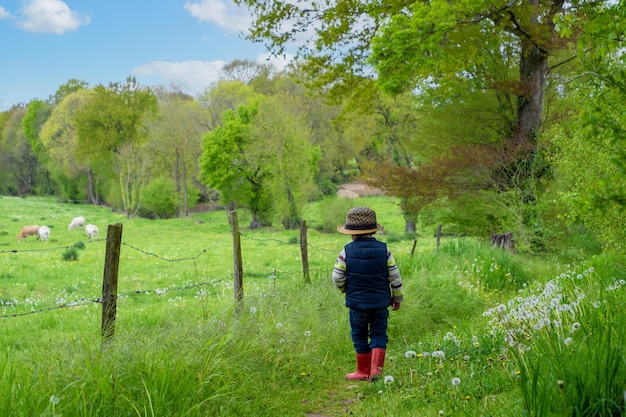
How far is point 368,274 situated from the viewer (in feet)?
18.0

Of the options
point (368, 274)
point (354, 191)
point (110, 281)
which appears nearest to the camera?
point (110, 281)

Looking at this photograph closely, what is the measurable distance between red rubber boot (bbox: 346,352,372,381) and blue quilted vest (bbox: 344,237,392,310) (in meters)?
0.56

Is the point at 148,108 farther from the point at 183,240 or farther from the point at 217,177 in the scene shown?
the point at 183,240

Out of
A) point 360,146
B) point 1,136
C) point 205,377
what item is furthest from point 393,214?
point 1,136

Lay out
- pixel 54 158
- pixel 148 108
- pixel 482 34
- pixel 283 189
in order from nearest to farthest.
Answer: pixel 482 34 < pixel 283 189 < pixel 148 108 < pixel 54 158

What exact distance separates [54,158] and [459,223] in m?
51.6

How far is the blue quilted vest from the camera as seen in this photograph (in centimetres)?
546

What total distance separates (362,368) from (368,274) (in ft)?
3.45

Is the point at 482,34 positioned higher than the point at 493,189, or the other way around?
the point at 482,34

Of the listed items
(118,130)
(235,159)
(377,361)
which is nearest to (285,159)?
(235,159)

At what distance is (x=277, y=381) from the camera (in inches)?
211

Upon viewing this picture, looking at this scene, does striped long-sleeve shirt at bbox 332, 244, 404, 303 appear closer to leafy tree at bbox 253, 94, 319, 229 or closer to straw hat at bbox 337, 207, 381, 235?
straw hat at bbox 337, 207, 381, 235

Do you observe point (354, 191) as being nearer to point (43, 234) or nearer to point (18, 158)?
point (43, 234)

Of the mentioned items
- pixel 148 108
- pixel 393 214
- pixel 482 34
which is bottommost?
pixel 393 214
